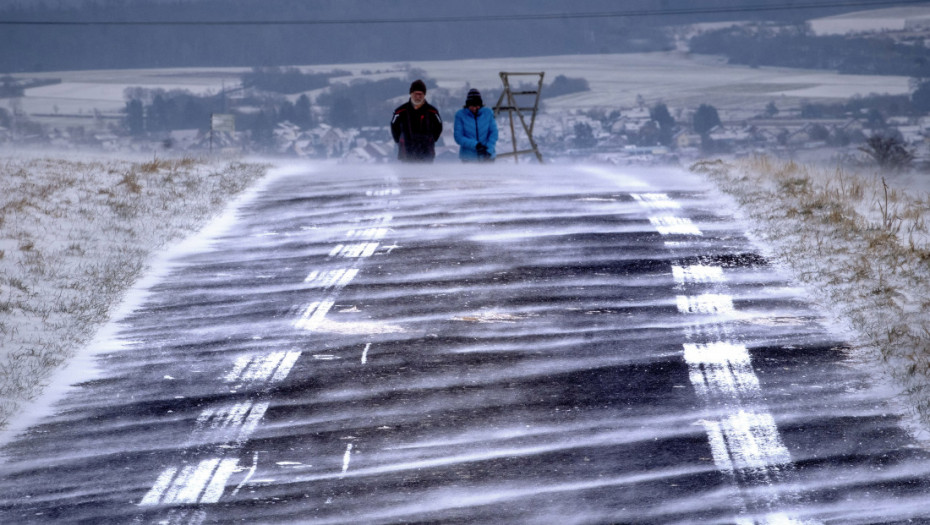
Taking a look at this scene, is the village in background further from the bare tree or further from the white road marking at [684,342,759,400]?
the white road marking at [684,342,759,400]

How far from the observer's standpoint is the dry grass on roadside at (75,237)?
855cm

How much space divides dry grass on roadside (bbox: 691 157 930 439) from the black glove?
3993mm

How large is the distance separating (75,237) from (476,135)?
27.9 ft

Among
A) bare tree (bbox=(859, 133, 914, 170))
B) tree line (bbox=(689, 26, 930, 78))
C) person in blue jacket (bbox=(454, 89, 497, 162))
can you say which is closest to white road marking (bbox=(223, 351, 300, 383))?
person in blue jacket (bbox=(454, 89, 497, 162))

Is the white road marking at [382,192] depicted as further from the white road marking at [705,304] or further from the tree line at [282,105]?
the tree line at [282,105]

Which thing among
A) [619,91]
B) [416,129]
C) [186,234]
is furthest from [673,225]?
[619,91]

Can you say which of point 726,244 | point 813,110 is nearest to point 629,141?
point 813,110

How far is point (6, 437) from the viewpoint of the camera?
6.93 m

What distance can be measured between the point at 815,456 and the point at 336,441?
265 cm

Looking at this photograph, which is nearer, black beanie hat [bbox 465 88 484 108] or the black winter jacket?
black beanie hat [bbox 465 88 484 108]

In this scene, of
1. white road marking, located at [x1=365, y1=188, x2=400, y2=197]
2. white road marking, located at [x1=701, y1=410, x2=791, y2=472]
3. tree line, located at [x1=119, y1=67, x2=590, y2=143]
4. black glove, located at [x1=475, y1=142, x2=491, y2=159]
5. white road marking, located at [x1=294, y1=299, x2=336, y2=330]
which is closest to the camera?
white road marking, located at [x1=701, y1=410, x2=791, y2=472]

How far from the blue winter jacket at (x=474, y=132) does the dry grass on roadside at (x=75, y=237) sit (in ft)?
11.2

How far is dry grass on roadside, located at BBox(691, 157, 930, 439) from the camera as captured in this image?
8.06m

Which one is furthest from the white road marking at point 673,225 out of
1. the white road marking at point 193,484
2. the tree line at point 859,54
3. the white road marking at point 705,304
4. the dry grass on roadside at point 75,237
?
the tree line at point 859,54
